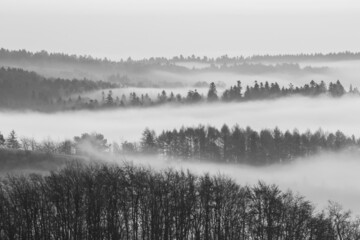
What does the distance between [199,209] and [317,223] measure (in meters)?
15.5

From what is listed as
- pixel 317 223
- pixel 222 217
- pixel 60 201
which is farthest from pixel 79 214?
pixel 317 223

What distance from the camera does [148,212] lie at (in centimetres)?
9200

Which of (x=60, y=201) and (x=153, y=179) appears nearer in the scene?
(x=60, y=201)

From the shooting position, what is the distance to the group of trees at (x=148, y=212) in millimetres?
87625

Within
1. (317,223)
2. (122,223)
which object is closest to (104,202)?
(122,223)

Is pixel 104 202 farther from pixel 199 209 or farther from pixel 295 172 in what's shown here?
pixel 295 172

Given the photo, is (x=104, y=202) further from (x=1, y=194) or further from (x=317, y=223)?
(x=317, y=223)

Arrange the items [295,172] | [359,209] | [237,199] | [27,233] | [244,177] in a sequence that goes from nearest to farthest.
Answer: [27,233]
[237,199]
[359,209]
[244,177]
[295,172]

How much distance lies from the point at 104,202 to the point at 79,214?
3.75m

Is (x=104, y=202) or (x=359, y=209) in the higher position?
(x=104, y=202)

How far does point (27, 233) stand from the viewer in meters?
87.6

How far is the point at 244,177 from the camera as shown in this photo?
178125 millimetres

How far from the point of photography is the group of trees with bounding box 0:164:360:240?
287 feet

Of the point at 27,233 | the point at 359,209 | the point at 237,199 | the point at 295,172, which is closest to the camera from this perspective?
the point at 27,233
